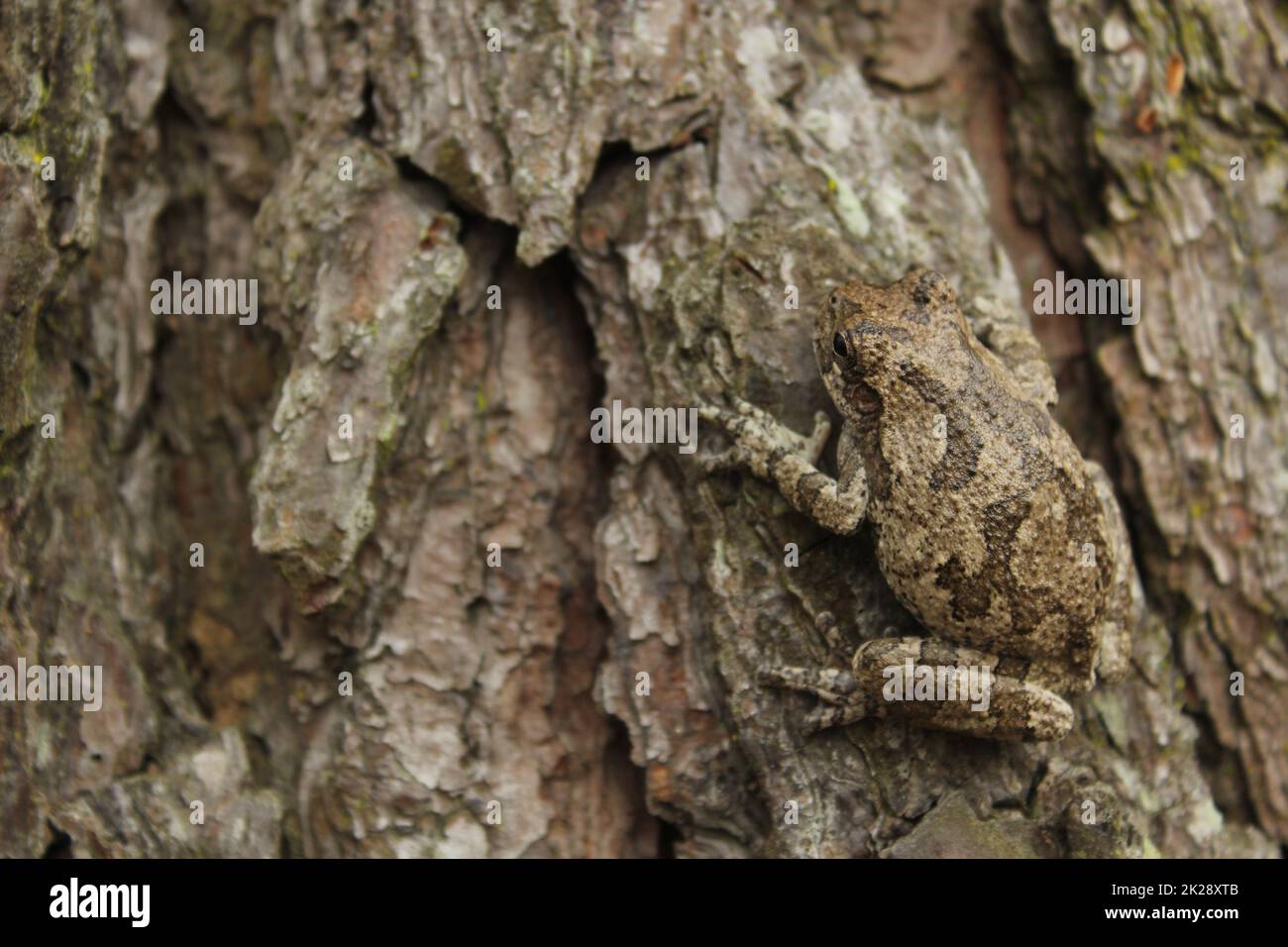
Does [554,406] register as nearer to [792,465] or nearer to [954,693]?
[792,465]

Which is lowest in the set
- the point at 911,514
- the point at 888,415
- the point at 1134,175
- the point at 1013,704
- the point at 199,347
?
the point at 1013,704

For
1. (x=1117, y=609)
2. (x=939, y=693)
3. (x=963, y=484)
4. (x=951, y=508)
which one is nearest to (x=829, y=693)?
(x=939, y=693)

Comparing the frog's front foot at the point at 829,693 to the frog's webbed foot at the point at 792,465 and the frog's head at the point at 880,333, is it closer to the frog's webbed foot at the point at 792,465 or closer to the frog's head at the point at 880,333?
the frog's webbed foot at the point at 792,465

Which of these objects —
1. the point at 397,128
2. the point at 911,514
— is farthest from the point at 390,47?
the point at 911,514

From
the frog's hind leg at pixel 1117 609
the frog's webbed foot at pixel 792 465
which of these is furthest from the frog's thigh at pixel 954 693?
the frog's webbed foot at pixel 792 465

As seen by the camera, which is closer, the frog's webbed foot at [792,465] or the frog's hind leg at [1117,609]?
the frog's webbed foot at [792,465]
